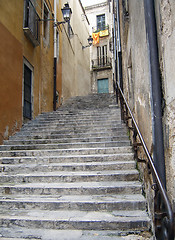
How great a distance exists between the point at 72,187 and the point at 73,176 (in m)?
0.32

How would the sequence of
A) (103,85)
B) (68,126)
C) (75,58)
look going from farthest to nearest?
(103,85) < (75,58) < (68,126)

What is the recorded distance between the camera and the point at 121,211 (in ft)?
9.07

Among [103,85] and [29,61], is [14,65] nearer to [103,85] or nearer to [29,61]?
[29,61]

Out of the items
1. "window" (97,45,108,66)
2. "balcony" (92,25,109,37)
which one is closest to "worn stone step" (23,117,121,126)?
"window" (97,45,108,66)

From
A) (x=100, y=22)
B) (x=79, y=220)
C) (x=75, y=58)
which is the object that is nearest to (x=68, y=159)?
(x=79, y=220)

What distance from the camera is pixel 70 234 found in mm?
2432

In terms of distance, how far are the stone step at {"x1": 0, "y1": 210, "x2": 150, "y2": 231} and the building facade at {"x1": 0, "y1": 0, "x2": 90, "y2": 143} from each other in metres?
3.03

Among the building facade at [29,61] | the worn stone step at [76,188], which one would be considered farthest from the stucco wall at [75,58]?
the worn stone step at [76,188]

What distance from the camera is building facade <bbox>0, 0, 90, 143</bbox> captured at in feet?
18.5

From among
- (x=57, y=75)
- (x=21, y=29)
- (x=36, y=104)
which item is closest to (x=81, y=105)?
(x=57, y=75)

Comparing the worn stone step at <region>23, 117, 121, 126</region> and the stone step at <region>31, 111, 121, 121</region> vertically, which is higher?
the stone step at <region>31, 111, 121, 121</region>

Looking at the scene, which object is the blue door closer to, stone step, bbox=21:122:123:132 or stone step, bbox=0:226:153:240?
stone step, bbox=21:122:123:132

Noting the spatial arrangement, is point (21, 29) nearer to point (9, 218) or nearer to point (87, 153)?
point (87, 153)

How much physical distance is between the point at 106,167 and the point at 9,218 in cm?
178
